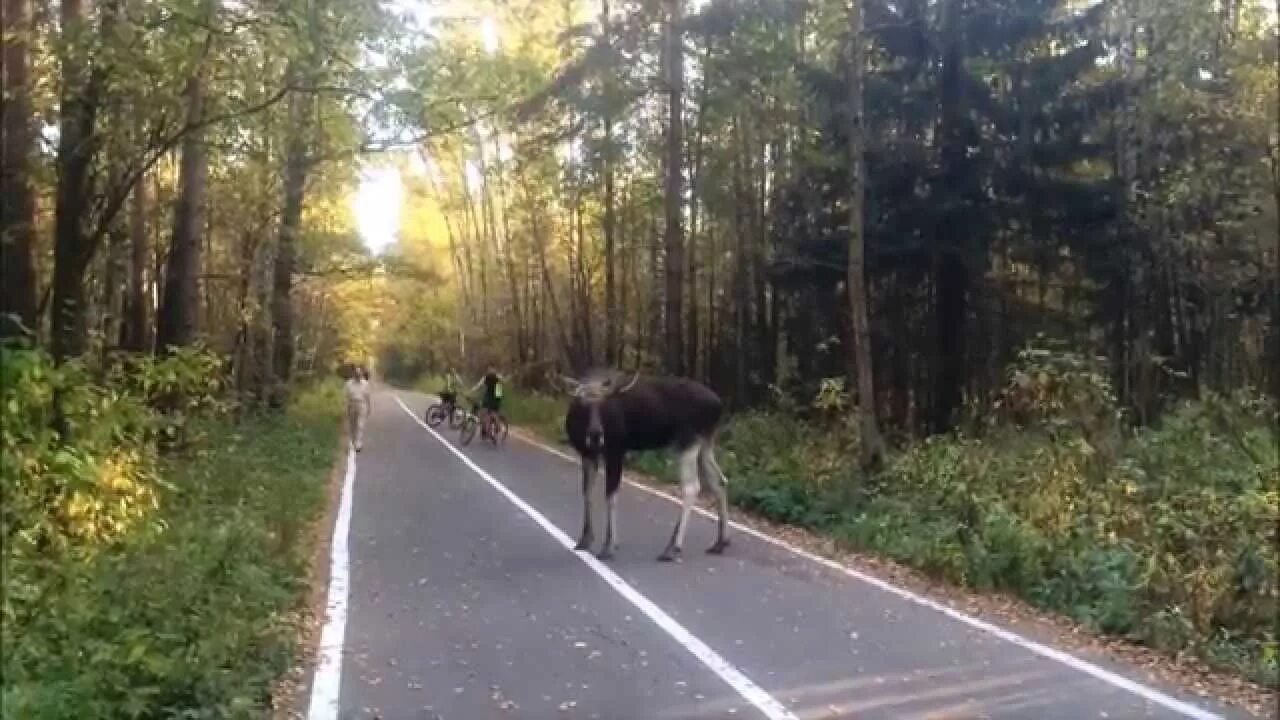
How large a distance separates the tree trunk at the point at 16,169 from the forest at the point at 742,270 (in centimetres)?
5

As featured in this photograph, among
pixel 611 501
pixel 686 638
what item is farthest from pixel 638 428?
pixel 686 638

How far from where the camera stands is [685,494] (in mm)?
12648

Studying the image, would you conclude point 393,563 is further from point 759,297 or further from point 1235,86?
point 759,297

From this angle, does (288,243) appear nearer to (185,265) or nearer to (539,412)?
(539,412)

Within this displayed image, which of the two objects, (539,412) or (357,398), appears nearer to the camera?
(357,398)

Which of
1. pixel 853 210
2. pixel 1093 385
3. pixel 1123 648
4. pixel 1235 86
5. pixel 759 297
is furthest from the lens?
pixel 759 297

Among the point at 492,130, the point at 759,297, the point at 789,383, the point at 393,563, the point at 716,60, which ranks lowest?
the point at 393,563

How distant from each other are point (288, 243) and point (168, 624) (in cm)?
2515

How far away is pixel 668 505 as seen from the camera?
16.8 m

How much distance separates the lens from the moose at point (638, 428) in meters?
12.6

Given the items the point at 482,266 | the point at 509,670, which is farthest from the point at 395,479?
the point at 482,266

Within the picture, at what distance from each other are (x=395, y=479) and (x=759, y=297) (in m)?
12.8

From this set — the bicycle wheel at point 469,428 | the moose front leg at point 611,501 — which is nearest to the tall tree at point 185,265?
the moose front leg at point 611,501

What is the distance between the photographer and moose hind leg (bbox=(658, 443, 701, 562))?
12.1 m
